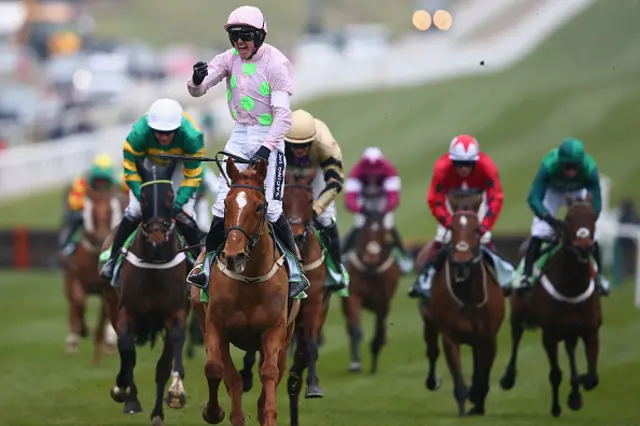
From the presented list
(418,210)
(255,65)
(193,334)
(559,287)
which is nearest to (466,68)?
(418,210)

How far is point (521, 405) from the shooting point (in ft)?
54.0

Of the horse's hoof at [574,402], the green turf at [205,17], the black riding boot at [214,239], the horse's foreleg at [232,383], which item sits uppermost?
the green turf at [205,17]

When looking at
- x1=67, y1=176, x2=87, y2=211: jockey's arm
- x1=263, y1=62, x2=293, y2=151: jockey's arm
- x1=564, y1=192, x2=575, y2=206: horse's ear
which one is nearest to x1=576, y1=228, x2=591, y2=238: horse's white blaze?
x1=564, y1=192, x2=575, y2=206: horse's ear

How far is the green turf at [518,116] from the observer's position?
4047 cm

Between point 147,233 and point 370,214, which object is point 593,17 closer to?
point 370,214

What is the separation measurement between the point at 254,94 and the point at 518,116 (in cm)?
3467

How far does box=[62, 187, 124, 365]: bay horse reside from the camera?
66.1 feet

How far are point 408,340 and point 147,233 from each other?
966cm

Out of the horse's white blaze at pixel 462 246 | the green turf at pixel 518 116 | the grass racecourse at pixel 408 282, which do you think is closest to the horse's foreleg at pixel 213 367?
the grass racecourse at pixel 408 282

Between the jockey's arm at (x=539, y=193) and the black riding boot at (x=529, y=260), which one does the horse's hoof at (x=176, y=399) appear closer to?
the black riding boot at (x=529, y=260)

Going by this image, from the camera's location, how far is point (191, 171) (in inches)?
551

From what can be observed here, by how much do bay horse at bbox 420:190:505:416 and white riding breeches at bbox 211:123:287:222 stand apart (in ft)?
9.51

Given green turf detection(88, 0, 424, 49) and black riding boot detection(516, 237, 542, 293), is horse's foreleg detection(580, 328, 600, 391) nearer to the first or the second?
black riding boot detection(516, 237, 542, 293)

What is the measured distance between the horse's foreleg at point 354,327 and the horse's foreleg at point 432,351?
2.77 meters
